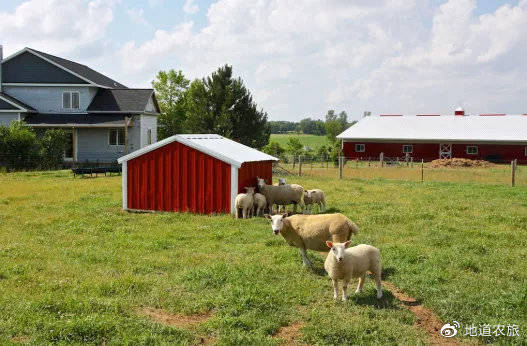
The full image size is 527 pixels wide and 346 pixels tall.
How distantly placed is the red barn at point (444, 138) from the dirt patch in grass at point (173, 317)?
46.3m

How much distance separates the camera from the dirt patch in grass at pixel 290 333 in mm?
6934

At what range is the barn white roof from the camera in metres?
50.3

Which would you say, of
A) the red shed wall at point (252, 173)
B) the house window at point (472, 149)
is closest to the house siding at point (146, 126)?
the red shed wall at point (252, 173)

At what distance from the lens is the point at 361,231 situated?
14055 mm

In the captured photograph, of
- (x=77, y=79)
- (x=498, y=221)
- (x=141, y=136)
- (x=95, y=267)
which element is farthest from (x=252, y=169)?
(x=77, y=79)

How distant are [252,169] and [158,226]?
15.6 feet

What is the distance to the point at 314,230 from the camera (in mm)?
10336

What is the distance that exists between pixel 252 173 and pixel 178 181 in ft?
8.56

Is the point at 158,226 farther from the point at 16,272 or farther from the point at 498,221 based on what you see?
the point at 498,221

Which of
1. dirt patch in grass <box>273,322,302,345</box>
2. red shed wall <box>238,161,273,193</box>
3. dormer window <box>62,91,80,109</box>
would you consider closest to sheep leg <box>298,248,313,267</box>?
dirt patch in grass <box>273,322,302,345</box>

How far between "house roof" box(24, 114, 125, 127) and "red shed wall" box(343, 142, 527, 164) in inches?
942

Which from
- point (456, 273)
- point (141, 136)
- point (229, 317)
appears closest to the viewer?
point (229, 317)

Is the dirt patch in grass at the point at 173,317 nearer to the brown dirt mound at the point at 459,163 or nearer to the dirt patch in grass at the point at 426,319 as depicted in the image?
the dirt patch in grass at the point at 426,319

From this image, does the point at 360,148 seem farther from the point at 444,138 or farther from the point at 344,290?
the point at 344,290
